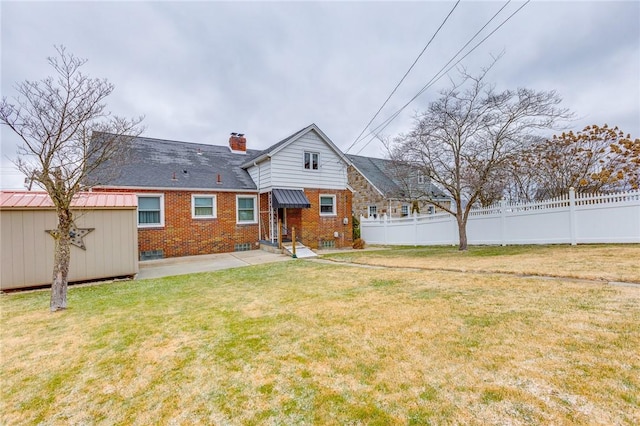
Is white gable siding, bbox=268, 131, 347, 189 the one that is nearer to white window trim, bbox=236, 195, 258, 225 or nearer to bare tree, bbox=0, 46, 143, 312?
white window trim, bbox=236, 195, 258, 225

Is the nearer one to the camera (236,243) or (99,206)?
(99,206)

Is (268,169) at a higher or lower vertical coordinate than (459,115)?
lower

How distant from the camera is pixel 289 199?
551 inches

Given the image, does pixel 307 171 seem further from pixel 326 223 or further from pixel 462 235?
pixel 462 235

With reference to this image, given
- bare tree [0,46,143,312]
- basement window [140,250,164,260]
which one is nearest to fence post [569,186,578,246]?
bare tree [0,46,143,312]

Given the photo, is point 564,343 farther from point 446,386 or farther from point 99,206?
point 99,206

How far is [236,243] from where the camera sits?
14773mm

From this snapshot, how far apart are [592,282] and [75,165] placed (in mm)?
10319

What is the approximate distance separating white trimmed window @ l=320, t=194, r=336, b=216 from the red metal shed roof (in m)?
9.11

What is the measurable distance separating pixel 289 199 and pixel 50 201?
8.46 m

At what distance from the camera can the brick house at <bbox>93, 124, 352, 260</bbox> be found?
13062mm

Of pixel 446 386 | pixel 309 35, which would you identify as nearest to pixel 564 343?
pixel 446 386

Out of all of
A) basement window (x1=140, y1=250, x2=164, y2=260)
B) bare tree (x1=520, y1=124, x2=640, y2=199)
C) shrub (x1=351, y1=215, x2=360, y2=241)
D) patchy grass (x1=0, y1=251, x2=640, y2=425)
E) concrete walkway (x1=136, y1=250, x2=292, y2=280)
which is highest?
bare tree (x1=520, y1=124, x2=640, y2=199)

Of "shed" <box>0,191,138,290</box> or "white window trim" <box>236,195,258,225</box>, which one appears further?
"white window trim" <box>236,195,258,225</box>
